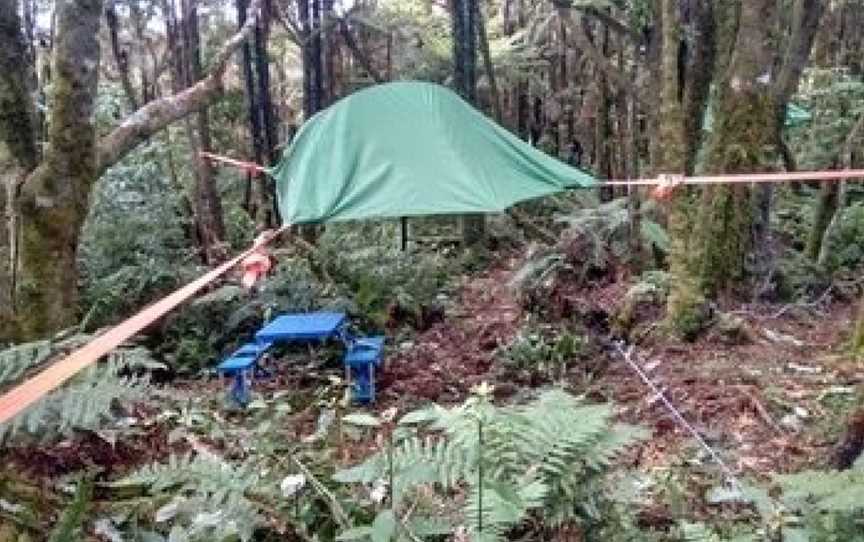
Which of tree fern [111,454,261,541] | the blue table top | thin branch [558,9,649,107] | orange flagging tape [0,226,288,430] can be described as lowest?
the blue table top

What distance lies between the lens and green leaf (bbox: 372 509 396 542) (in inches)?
67.8

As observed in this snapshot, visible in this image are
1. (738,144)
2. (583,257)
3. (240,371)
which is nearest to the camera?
(240,371)

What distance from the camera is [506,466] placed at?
2.00 meters

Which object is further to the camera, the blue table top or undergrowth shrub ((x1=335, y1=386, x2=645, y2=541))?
the blue table top

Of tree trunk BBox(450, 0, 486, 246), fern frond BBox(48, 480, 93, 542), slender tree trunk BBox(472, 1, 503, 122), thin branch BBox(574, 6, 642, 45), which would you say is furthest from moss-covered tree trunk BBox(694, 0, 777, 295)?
slender tree trunk BBox(472, 1, 503, 122)

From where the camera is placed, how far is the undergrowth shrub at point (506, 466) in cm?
188

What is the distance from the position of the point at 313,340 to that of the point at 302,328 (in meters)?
0.27

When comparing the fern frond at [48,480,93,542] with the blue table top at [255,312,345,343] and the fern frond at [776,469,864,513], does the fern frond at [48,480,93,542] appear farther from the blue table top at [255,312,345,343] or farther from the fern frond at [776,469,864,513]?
the blue table top at [255,312,345,343]

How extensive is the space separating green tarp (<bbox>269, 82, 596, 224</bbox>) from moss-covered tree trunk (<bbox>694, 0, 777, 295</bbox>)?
0.99m

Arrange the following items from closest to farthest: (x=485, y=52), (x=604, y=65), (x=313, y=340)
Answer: (x=313, y=340) → (x=604, y=65) → (x=485, y=52)

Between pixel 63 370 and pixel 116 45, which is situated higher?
pixel 116 45

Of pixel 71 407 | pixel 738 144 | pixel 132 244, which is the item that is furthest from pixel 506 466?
pixel 132 244

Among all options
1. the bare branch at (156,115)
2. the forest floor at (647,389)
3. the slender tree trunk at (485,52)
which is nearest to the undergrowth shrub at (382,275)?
the forest floor at (647,389)

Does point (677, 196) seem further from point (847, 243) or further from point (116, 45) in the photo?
point (116, 45)
